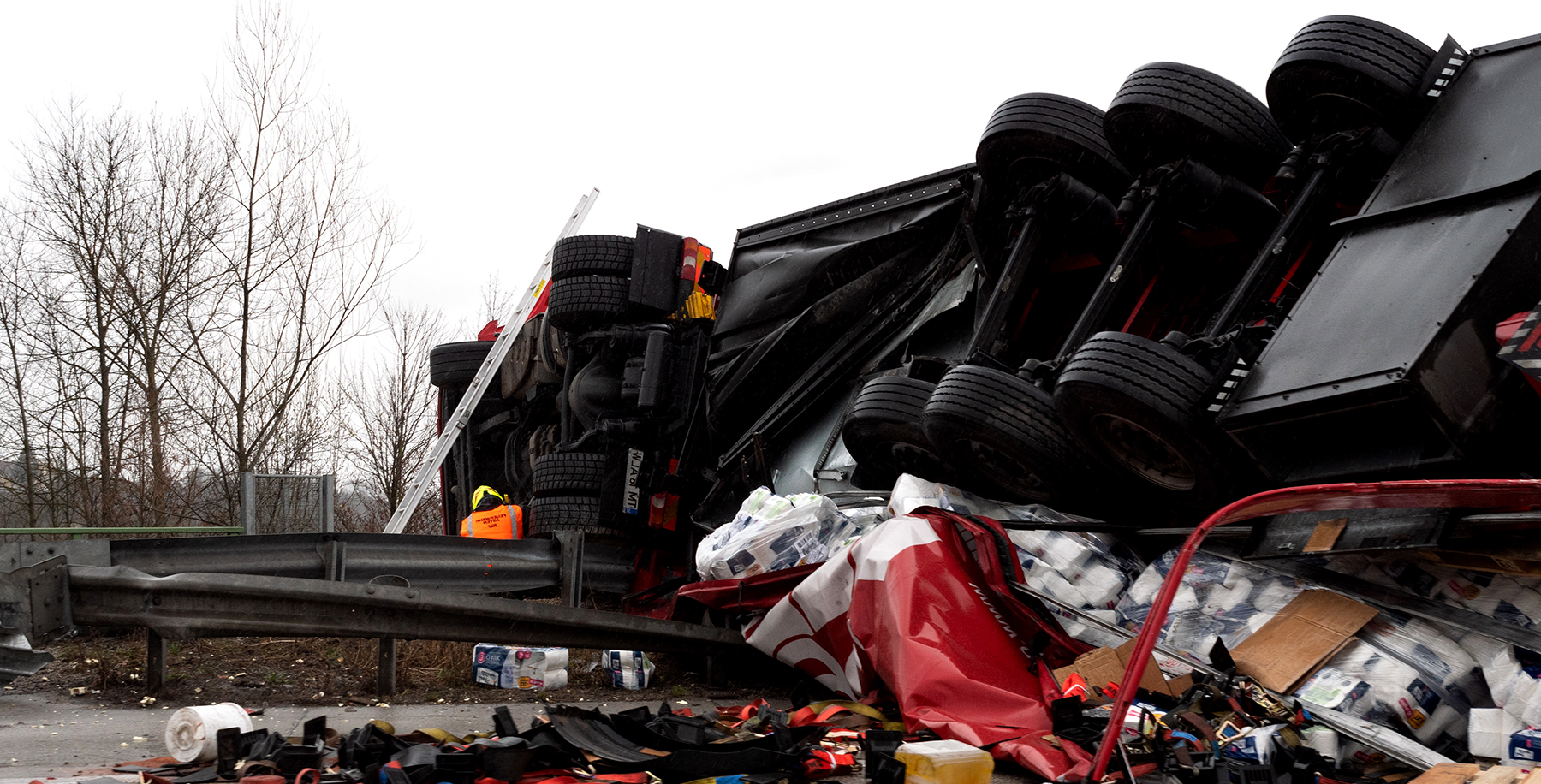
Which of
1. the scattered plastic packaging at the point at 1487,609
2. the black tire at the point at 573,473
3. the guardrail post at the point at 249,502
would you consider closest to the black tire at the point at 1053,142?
the scattered plastic packaging at the point at 1487,609

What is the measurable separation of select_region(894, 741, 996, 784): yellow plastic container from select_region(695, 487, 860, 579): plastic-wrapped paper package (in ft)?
5.97

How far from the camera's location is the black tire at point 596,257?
24.7 feet

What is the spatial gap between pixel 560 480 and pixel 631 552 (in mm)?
625

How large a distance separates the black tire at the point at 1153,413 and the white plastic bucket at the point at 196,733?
2714mm

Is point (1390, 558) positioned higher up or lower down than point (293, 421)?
lower down

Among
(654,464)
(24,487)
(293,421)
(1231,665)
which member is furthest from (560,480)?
(24,487)

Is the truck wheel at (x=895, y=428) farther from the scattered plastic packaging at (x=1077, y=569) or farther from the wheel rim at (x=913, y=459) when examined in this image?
the scattered plastic packaging at (x=1077, y=569)

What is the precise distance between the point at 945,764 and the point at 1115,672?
1.05 metres

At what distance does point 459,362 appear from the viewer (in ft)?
32.1

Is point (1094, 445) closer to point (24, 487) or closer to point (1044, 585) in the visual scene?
point (1044, 585)

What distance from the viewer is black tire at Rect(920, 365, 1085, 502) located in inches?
167

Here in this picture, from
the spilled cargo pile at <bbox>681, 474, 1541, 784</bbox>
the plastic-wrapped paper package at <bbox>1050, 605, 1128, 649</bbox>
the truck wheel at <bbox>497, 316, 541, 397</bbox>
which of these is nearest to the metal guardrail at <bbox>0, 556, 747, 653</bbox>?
the spilled cargo pile at <bbox>681, 474, 1541, 784</bbox>

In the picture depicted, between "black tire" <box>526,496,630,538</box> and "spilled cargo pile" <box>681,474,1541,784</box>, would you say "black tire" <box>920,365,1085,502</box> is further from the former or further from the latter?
"black tire" <box>526,496,630,538</box>

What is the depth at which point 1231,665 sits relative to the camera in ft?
10.8
